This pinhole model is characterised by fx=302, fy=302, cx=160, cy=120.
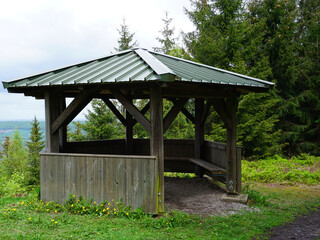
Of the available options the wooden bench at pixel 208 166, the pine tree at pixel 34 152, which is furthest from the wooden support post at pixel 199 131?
the pine tree at pixel 34 152

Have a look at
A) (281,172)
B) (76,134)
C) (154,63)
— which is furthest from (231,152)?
(76,134)

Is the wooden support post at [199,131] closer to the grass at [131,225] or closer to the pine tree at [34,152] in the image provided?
the grass at [131,225]

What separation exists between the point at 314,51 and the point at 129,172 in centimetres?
1574

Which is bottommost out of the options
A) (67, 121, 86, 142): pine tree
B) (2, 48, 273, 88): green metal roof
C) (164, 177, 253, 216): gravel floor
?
(164, 177, 253, 216): gravel floor

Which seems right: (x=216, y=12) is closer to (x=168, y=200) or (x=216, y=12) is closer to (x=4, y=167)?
(x=168, y=200)

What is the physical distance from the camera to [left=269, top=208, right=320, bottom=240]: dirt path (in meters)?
5.60

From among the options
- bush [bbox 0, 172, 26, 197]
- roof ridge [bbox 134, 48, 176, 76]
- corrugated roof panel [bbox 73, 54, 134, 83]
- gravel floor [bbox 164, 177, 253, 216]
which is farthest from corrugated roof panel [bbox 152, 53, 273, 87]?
bush [bbox 0, 172, 26, 197]

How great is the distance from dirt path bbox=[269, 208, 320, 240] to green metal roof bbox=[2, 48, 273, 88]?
310cm

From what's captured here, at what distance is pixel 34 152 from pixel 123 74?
17.0 m

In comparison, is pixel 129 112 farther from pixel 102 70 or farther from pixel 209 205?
pixel 209 205

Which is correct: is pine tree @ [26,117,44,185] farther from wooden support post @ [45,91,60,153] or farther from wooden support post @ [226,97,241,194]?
wooden support post @ [226,97,241,194]

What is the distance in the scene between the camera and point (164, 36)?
83.0 ft

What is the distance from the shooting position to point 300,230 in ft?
19.7

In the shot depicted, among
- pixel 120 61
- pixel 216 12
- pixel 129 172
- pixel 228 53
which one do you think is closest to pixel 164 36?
pixel 216 12
